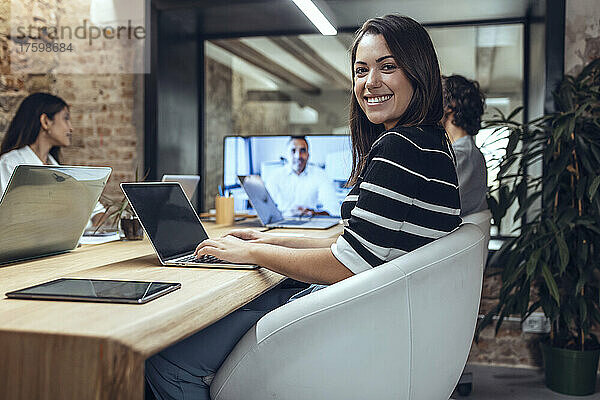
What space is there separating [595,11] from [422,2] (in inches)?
37.1

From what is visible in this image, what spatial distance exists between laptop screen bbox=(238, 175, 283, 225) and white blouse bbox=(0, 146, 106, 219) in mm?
866

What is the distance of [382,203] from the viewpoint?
53.6 inches

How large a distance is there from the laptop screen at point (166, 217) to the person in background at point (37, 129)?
1592 millimetres

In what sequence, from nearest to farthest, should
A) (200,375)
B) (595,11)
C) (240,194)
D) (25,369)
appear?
(25,369), (200,375), (595,11), (240,194)

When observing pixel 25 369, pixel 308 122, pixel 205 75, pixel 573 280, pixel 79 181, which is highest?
pixel 205 75

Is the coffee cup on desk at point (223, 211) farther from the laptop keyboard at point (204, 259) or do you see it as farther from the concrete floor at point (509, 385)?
the concrete floor at point (509, 385)

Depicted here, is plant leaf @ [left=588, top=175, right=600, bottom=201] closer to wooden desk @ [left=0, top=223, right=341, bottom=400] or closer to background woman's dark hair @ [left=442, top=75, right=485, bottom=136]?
background woman's dark hair @ [left=442, top=75, right=485, bottom=136]

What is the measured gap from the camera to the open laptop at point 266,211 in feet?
9.05

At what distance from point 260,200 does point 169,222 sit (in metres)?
1.09

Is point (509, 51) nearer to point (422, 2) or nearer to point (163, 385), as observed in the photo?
point (422, 2)

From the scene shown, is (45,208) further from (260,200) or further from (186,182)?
(260,200)

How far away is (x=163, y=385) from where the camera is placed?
1.47m

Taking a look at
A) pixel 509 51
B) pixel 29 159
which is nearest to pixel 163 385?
pixel 29 159

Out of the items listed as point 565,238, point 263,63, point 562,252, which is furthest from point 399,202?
point 263,63
